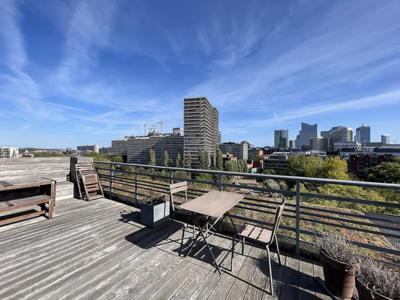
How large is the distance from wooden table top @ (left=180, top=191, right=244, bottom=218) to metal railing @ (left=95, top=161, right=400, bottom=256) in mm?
414

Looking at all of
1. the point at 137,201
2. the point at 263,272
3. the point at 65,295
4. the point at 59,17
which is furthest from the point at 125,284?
the point at 59,17

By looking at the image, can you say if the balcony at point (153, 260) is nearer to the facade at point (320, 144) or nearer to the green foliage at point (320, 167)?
the green foliage at point (320, 167)

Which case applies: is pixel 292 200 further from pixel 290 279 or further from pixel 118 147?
pixel 118 147

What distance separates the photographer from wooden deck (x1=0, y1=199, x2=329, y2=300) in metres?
2.00

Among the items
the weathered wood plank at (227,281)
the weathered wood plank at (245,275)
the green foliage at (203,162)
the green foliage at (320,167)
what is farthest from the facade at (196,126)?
the weathered wood plank at (227,281)

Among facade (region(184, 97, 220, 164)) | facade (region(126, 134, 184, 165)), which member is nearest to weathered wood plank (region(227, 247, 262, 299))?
facade (region(184, 97, 220, 164))

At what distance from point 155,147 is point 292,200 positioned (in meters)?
81.5

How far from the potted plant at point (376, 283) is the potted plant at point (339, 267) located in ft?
0.32

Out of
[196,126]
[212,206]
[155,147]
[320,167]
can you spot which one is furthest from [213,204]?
[155,147]

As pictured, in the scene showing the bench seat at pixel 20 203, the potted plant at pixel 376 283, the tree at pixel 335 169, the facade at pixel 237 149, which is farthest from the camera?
the facade at pixel 237 149

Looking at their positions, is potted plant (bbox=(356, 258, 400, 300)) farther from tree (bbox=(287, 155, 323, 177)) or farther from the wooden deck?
tree (bbox=(287, 155, 323, 177))

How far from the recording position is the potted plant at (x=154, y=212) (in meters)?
3.69

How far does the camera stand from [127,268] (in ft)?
7.91

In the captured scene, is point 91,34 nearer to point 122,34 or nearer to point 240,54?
point 122,34
